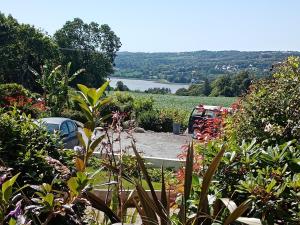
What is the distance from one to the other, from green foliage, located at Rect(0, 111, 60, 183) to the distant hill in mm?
88034

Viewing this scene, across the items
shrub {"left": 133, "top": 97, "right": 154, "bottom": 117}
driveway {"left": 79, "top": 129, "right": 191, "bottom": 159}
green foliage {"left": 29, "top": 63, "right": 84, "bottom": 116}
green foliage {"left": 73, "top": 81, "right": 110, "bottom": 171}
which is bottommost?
driveway {"left": 79, "top": 129, "right": 191, "bottom": 159}

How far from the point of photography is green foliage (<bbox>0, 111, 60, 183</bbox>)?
4.52 m

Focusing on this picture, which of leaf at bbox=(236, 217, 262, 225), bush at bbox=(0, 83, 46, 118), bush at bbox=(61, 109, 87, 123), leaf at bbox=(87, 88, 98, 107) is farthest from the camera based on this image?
bush at bbox=(61, 109, 87, 123)

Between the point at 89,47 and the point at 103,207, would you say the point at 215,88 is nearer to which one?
the point at 89,47

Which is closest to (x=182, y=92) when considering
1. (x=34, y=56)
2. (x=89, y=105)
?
(x=34, y=56)

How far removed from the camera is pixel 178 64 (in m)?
143

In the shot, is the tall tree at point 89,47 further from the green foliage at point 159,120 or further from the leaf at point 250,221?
the leaf at point 250,221

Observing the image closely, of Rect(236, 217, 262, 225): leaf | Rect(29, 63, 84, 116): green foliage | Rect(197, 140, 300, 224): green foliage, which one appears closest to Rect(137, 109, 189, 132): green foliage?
Rect(29, 63, 84, 116): green foliage

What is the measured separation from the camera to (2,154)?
4574mm

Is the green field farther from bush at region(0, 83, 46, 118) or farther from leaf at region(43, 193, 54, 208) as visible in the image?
leaf at region(43, 193, 54, 208)

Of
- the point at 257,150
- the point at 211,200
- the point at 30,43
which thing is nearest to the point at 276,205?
the point at 211,200

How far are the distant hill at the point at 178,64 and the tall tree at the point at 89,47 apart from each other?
21.5 metres

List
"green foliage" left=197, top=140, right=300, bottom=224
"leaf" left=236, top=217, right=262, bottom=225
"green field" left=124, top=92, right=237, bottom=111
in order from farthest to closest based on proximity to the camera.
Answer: "green field" left=124, top=92, right=237, bottom=111, "green foliage" left=197, top=140, right=300, bottom=224, "leaf" left=236, top=217, right=262, bottom=225

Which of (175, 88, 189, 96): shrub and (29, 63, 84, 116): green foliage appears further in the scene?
(175, 88, 189, 96): shrub
